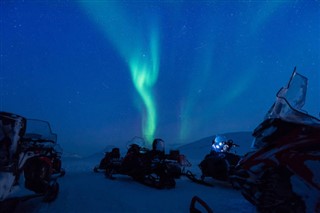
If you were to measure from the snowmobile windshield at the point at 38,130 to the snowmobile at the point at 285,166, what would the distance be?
16.0 ft

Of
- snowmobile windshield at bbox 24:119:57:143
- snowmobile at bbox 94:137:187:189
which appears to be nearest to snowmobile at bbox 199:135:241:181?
snowmobile at bbox 94:137:187:189

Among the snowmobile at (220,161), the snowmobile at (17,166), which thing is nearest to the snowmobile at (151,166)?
the snowmobile at (220,161)

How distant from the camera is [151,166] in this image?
8.15m

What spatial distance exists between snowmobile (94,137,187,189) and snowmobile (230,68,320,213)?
158 inches

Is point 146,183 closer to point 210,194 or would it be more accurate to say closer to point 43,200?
point 210,194

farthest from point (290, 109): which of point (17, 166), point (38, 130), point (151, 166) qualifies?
point (38, 130)

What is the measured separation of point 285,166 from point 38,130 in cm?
598

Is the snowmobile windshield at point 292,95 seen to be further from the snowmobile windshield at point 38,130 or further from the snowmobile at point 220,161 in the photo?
the snowmobile windshield at point 38,130

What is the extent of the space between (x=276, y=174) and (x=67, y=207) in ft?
11.8

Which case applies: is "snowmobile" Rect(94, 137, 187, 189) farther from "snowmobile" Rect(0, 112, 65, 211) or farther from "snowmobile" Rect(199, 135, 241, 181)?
"snowmobile" Rect(0, 112, 65, 211)

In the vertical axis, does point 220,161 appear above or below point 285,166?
above

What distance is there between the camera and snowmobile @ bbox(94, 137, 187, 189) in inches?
303

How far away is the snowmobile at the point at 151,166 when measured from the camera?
25.2 feet

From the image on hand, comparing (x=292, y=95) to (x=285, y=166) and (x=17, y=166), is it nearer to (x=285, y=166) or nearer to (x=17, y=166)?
(x=285, y=166)
